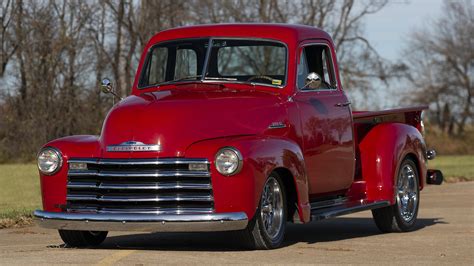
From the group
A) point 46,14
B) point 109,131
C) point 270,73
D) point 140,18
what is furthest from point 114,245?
point 140,18

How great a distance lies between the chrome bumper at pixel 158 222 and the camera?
9.77 meters

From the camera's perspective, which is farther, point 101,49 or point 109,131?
point 101,49

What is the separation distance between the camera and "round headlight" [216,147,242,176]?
9859 millimetres

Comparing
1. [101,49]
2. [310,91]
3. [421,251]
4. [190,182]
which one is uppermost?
[101,49]

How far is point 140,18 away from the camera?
164 ft

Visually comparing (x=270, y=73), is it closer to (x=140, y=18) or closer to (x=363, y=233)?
(x=363, y=233)

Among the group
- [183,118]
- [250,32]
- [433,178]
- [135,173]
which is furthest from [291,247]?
[433,178]

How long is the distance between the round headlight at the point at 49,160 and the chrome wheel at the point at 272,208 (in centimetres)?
189

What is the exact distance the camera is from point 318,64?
12375mm

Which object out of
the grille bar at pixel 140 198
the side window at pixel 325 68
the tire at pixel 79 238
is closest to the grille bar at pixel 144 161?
the grille bar at pixel 140 198

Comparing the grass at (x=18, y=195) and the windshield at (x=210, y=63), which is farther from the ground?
the windshield at (x=210, y=63)

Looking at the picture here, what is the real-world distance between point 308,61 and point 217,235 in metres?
2.07

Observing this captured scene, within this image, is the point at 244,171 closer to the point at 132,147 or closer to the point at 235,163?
the point at 235,163

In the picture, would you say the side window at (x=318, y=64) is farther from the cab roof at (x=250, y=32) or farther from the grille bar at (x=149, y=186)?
the grille bar at (x=149, y=186)
